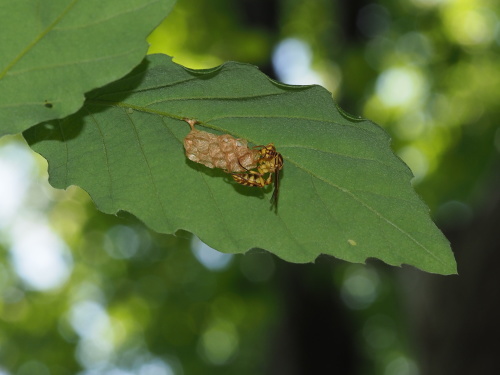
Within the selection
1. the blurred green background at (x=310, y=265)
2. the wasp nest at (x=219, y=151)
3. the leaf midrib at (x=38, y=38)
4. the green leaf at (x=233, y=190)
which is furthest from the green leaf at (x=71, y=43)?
the blurred green background at (x=310, y=265)

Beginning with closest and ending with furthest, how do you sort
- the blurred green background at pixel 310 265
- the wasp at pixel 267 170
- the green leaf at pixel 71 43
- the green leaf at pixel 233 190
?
the green leaf at pixel 71 43, the green leaf at pixel 233 190, the wasp at pixel 267 170, the blurred green background at pixel 310 265

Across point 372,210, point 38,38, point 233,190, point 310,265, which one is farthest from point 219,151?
point 310,265

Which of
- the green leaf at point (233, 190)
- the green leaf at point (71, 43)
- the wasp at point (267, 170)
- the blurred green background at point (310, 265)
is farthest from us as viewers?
the blurred green background at point (310, 265)

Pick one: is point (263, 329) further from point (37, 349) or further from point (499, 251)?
point (499, 251)

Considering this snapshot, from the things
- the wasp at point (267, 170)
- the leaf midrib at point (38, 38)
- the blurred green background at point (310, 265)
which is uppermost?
the leaf midrib at point (38, 38)

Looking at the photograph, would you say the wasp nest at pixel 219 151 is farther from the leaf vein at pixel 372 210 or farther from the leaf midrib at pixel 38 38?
the leaf midrib at pixel 38 38

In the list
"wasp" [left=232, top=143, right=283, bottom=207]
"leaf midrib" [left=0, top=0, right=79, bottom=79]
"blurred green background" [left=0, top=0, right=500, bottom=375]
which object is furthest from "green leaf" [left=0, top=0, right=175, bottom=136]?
"blurred green background" [left=0, top=0, right=500, bottom=375]

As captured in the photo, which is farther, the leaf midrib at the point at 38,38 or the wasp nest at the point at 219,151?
the wasp nest at the point at 219,151
